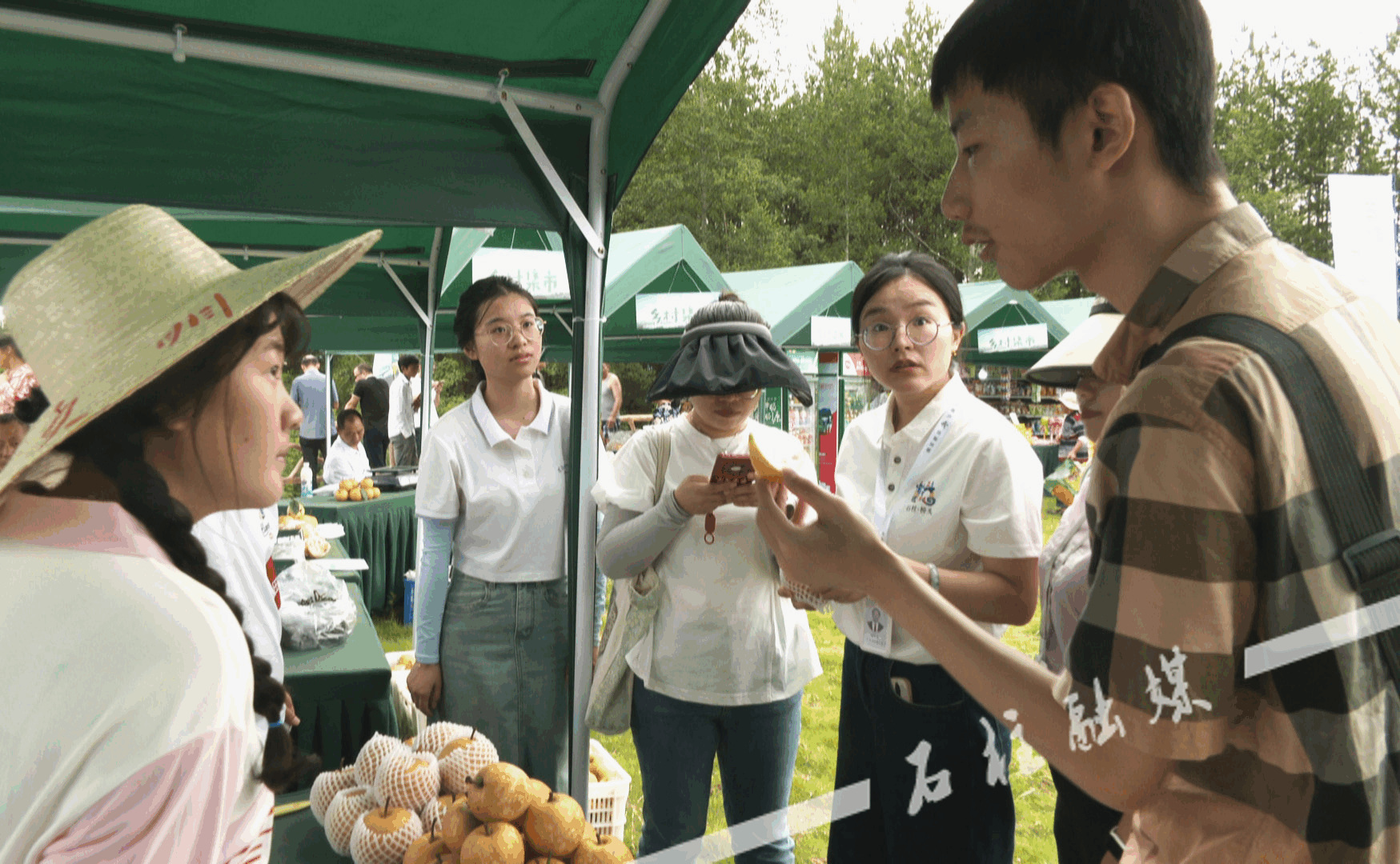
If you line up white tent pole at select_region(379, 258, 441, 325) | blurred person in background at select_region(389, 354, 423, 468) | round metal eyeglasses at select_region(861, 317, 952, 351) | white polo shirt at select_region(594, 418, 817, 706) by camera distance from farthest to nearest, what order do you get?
blurred person in background at select_region(389, 354, 423, 468)
white tent pole at select_region(379, 258, 441, 325)
white polo shirt at select_region(594, 418, 817, 706)
round metal eyeglasses at select_region(861, 317, 952, 351)

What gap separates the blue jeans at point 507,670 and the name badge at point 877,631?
1.17 m

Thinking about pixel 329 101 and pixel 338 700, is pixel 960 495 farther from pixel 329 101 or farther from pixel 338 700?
pixel 338 700

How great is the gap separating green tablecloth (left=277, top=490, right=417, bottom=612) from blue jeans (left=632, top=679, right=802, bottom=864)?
4509mm

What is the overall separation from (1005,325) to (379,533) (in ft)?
43.3

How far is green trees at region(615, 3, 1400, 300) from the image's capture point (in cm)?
2756

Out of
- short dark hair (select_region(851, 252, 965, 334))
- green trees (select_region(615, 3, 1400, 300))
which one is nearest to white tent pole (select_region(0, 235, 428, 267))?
short dark hair (select_region(851, 252, 965, 334))

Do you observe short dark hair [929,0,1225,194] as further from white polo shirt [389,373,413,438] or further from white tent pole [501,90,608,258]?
white polo shirt [389,373,413,438]

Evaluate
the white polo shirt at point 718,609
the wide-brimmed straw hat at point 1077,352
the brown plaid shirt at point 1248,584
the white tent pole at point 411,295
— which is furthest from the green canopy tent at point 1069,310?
the brown plaid shirt at point 1248,584

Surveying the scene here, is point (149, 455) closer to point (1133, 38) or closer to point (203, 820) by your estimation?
point (203, 820)

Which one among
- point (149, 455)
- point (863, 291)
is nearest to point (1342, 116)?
point (863, 291)

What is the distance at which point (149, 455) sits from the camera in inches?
35.4

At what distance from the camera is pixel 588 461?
9.25ft

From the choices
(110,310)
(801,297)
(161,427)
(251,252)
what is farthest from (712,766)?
(801,297)

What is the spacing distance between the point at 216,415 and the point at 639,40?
1.76 meters
